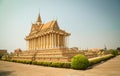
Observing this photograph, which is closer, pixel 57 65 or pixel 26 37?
pixel 57 65

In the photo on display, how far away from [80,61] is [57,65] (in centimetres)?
517

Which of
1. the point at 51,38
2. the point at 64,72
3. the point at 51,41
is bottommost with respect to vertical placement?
the point at 64,72

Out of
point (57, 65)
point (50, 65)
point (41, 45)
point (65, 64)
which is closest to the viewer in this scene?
point (65, 64)

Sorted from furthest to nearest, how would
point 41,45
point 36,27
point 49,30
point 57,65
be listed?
1. point 36,27
2. point 41,45
3. point 49,30
4. point 57,65

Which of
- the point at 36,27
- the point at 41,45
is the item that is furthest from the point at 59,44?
the point at 36,27

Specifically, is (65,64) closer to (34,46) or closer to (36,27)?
(34,46)

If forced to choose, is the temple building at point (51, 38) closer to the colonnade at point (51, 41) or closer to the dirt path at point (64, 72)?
the colonnade at point (51, 41)

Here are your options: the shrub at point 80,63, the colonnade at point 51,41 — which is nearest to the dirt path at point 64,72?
the shrub at point 80,63

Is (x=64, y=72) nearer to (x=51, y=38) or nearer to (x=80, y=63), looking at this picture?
(x=80, y=63)

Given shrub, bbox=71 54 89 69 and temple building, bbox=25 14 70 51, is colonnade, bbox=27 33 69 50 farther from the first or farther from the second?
shrub, bbox=71 54 89 69

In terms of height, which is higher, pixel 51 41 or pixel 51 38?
pixel 51 38

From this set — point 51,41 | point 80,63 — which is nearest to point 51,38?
point 51,41

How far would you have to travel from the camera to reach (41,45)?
4728 cm

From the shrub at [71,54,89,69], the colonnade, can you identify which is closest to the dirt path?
the shrub at [71,54,89,69]
